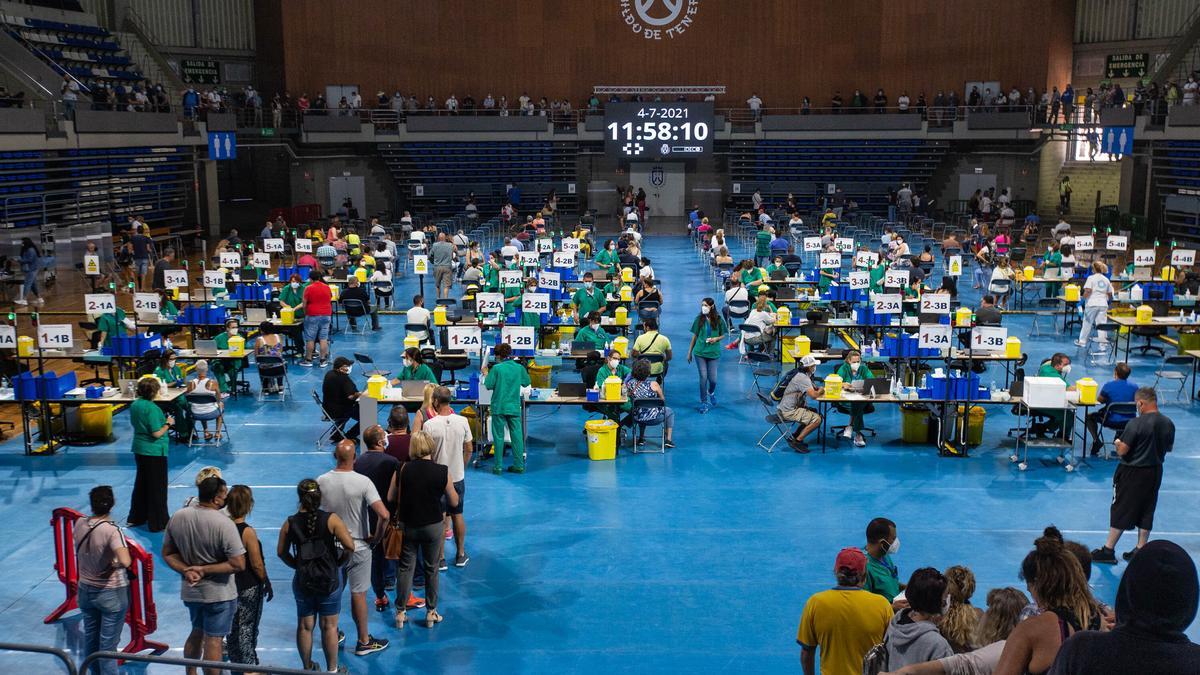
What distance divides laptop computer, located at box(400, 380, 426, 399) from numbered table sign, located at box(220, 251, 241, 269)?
1142 centimetres

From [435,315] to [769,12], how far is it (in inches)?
1226

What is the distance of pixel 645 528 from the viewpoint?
11.9m

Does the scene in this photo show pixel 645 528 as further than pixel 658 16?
No

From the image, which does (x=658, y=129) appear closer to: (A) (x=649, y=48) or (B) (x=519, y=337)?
(A) (x=649, y=48)

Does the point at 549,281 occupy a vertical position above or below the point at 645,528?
above

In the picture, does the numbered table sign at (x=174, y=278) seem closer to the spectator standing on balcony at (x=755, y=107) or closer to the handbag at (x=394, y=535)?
the handbag at (x=394, y=535)

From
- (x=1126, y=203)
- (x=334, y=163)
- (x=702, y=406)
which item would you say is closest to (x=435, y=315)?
(x=702, y=406)

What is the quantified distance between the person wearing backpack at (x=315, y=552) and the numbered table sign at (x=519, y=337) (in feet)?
25.7

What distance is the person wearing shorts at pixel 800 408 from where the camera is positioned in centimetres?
1468

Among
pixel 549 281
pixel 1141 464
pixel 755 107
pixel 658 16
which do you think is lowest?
pixel 1141 464

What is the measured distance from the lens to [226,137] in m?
35.0

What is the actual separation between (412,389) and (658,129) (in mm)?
25159

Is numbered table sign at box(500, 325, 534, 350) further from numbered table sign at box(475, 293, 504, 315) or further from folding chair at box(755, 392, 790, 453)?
folding chair at box(755, 392, 790, 453)

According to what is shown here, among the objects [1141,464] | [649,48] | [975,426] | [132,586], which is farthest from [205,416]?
[649,48]
